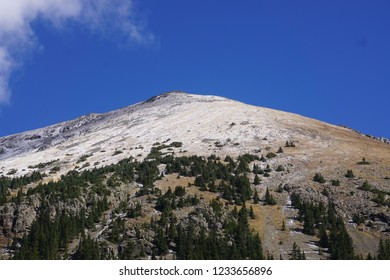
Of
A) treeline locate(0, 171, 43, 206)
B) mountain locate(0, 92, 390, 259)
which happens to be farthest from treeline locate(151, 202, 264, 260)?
treeline locate(0, 171, 43, 206)

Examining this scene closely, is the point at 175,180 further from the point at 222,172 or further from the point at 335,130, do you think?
the point at 335,130

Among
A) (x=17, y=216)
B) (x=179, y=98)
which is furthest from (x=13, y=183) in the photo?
(x=179, y=98)

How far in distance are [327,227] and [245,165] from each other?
86.5 ft

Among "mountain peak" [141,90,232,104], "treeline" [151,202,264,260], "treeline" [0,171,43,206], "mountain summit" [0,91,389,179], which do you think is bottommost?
"treeline" [151,202,264,260]

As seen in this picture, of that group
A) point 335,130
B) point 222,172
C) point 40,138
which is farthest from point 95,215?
point 40,138

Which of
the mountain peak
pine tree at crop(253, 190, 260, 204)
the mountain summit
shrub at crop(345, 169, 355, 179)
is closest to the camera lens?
pine tree at crop(253, 190, 260, 204)

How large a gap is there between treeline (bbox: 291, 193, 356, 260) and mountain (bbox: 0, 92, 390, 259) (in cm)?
47

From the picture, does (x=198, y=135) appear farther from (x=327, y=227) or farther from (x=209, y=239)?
(x=209, y=239)

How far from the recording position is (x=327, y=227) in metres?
72.6

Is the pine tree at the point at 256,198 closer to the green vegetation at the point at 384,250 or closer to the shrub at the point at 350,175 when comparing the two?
the shrub at the point at 350,175

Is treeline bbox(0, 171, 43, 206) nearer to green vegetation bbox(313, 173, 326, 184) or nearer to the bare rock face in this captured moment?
the bare rock face

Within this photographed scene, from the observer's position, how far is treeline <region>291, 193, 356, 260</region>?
213 feet

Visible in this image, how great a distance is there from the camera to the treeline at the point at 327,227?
213ft

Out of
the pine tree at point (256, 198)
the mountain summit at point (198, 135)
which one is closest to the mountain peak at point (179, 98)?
the mountain summit at point (198, 135)
